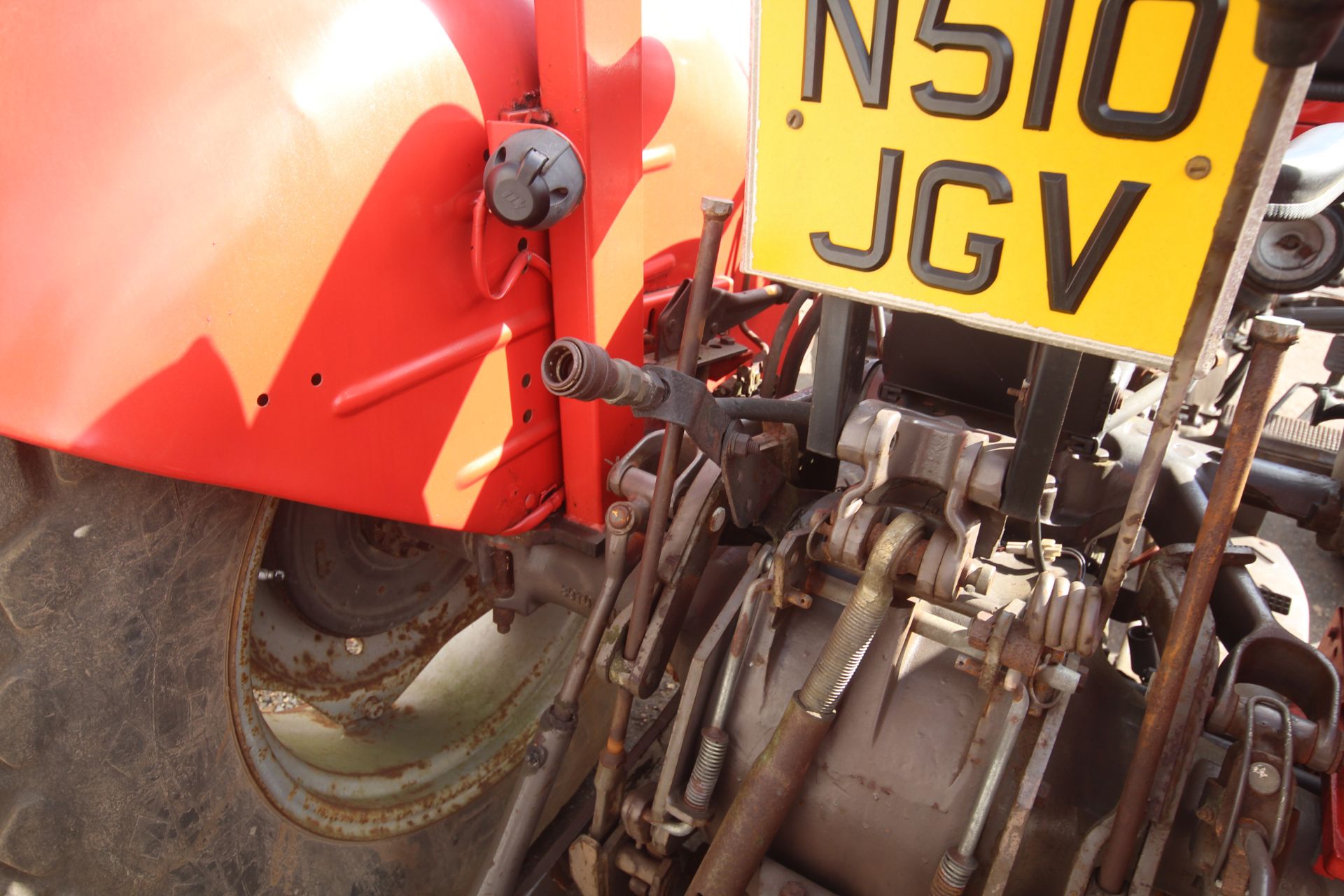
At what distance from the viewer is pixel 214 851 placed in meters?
1.14

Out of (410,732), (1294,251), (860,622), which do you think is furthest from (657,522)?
(1294,251)

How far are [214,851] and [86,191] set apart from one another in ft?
2.77

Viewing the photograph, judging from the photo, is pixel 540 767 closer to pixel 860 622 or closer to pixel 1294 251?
pixel 860 622

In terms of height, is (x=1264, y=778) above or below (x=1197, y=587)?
below

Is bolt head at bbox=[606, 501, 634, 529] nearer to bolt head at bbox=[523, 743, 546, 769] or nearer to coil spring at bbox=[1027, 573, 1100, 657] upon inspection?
bolt head at bbox=[523, 743, 546, 769]

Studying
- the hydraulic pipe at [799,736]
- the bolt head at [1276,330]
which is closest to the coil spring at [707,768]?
the hydraulic pipe at [799,736]

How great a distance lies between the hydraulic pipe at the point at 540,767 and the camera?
4.59ft

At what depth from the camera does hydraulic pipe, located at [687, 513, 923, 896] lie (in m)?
1.02

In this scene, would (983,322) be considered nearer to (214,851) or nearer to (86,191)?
(86,191)

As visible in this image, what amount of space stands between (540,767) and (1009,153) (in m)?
1.15

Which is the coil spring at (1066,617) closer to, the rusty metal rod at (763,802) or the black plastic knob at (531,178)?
Answer: the rusty metal rod at (763,802)

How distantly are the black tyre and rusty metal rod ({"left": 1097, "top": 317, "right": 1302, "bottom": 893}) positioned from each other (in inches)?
43.3

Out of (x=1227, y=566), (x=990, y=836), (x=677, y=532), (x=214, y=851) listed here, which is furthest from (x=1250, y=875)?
(x=214, y=851)

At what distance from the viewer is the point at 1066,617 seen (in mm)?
955
